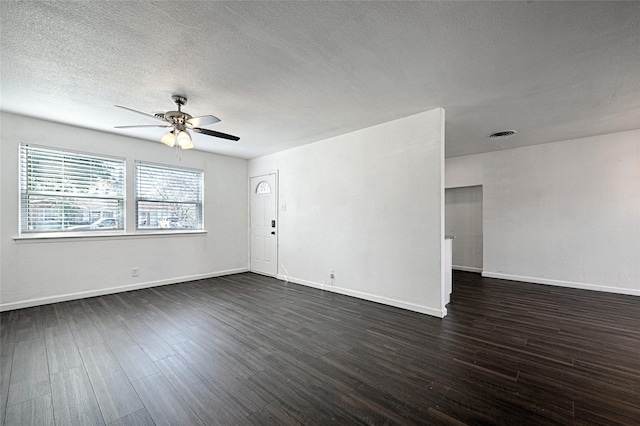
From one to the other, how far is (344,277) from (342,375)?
2281 mm

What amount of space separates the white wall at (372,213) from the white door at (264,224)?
314 millimetres

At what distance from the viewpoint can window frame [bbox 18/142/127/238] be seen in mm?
3707

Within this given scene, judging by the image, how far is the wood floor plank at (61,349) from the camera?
2293 millimetres

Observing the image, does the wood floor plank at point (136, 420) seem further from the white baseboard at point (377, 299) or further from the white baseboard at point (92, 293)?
the white baseboard at point (92, 293)

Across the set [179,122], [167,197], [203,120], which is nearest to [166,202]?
[167,197]

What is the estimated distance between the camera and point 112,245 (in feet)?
14.5

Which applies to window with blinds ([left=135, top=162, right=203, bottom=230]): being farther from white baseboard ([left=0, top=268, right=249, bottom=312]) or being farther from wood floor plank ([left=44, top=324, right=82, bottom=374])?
wood floor plank ([left=44, top=324, right=82, bottom=374])

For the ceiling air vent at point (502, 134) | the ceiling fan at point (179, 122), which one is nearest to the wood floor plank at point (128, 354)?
the ceiling fan at point (179, 122)

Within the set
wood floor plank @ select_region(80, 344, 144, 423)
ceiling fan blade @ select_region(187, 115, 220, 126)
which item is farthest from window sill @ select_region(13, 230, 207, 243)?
ceiling fan blade @ select_region(187, 115, 220, 126)

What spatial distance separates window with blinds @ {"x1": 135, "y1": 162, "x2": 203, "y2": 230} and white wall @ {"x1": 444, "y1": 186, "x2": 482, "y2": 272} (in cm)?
591

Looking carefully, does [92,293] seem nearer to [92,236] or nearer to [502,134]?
[92,236]

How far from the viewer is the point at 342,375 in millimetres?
2129

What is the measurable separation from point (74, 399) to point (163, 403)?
2.15ft

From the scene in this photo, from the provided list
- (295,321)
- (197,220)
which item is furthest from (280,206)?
(295,321)
